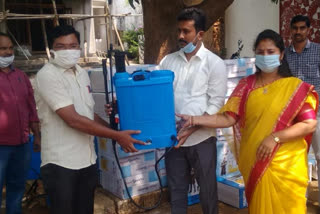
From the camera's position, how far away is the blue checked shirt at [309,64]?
3.30 metres

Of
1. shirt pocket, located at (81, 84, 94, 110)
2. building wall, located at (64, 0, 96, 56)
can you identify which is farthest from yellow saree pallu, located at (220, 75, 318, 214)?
building wall, located at (64, 0, 96, 56)

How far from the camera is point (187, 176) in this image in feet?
8.34

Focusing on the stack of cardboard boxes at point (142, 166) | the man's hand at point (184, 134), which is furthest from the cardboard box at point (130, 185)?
the man's hand at point (184, 134)

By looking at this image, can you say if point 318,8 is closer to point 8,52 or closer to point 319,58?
point 319,58

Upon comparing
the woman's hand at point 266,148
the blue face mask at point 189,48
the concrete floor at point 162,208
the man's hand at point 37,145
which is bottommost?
the concrete floor at point 162,208

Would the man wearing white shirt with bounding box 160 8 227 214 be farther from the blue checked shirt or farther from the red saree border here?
the blue checked shirt

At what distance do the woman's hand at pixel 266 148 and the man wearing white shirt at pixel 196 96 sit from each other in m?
0.39

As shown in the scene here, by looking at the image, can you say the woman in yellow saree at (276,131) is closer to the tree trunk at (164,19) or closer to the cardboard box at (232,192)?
the cardboard box at (232,192)

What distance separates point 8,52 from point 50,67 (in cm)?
93

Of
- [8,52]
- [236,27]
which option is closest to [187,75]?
[8,52]

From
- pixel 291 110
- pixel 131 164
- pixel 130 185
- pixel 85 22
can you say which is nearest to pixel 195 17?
pixel 291 110

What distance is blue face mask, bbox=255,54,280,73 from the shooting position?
7.12 ft

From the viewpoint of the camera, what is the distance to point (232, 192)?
3.42 m

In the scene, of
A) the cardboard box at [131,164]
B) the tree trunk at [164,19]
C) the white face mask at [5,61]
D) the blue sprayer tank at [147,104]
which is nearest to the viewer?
the blue sprayer tank at [147,104]
